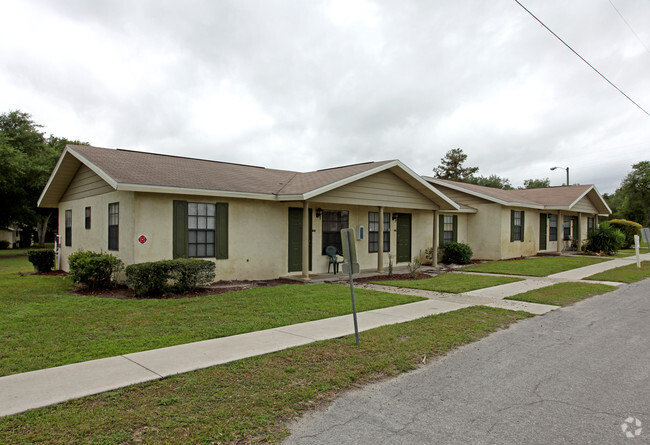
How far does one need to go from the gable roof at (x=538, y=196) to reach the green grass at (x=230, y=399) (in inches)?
651

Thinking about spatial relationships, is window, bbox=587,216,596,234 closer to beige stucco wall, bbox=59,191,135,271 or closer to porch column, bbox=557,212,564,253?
porch column, bbox=557,212,564,253

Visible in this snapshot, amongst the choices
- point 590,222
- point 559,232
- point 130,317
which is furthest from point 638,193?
point 130,317

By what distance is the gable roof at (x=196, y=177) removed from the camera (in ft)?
35.5

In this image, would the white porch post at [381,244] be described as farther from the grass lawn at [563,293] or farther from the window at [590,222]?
the window at [590,222]

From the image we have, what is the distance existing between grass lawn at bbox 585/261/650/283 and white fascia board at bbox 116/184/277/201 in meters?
11.1

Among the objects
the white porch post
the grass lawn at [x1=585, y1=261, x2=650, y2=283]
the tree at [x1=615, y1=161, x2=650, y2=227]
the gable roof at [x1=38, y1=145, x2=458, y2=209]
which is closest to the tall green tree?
the gable roof at [x1=38, y1=145, x2=458, y2=209]

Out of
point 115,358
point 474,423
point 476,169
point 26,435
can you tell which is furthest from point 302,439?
point 476,169

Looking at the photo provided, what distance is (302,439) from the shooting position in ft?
11.2

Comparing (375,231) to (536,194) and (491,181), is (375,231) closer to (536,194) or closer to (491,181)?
(536,194)

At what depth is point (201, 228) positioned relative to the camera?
11867 millimetres

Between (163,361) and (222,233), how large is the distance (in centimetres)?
714

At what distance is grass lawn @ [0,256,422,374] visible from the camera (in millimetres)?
5691

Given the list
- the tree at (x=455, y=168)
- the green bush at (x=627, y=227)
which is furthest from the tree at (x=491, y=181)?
the green bush at (x=627, y=227)

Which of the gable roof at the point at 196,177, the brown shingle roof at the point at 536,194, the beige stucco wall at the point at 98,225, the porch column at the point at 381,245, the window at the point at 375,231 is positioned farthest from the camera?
the brown shingle roof at the point at 536,194
